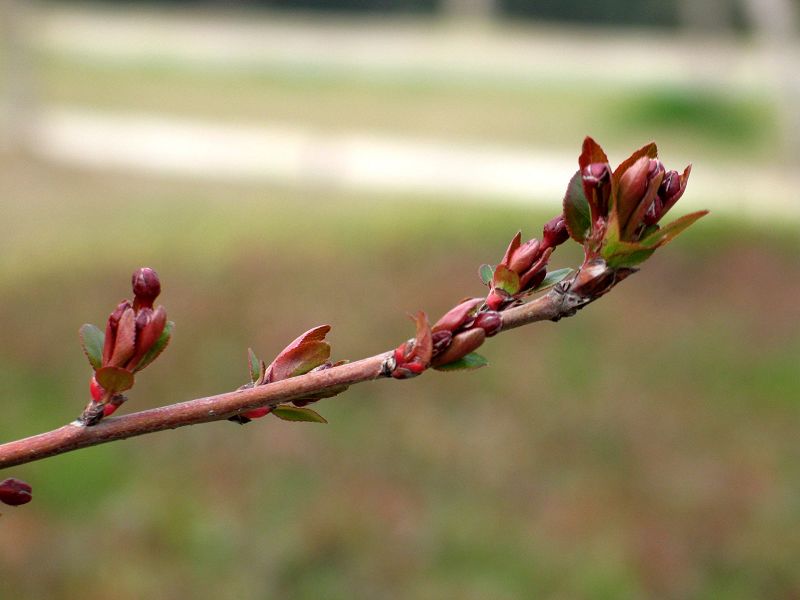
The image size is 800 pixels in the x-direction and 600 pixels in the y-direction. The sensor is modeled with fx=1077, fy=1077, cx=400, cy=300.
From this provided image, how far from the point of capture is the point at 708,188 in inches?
321

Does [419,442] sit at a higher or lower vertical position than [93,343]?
lower

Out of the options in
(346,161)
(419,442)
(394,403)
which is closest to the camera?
(419,442)

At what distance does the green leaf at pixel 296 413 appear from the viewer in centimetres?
51

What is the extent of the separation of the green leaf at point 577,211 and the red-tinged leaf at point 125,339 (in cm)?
21

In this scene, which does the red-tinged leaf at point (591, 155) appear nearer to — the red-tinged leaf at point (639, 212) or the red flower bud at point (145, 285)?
the red-tinged leaf at point (639, 212)

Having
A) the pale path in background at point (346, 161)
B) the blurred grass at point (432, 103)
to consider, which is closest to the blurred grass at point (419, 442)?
the pale path in background at point (346, 161)

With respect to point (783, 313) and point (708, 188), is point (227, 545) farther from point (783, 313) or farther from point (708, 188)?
point (708, 188)

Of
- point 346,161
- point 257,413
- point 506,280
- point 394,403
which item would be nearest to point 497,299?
point 506,280

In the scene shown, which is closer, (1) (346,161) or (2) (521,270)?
(2) (521,270)

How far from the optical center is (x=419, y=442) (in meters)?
3.88

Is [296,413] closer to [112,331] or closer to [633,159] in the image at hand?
[112,331]

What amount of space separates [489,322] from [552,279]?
8cm

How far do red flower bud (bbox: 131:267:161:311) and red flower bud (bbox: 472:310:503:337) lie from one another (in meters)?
0.15

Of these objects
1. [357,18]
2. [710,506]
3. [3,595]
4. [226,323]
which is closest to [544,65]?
[357,18]
